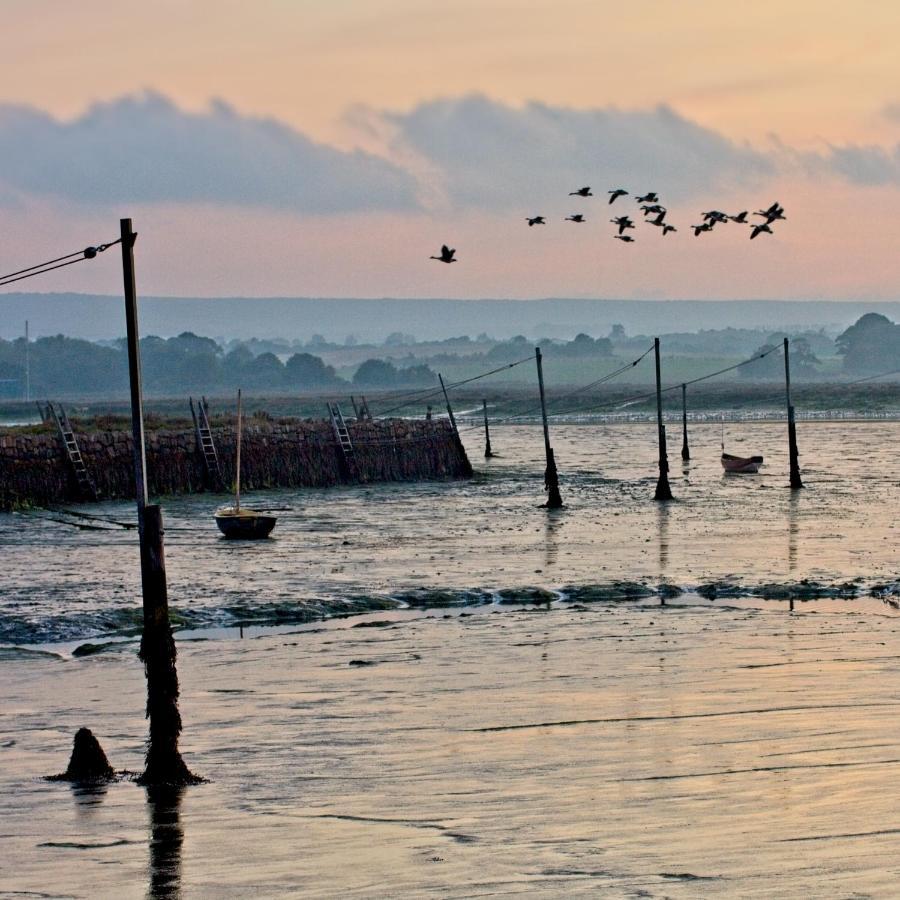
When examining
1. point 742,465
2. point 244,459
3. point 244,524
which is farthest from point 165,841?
point 742,465

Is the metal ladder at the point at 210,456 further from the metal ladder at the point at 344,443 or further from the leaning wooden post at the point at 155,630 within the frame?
the leaning wooden post at the point at 155,630

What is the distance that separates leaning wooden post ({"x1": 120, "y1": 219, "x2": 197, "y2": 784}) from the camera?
623 inches

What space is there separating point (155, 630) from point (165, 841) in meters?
3.19

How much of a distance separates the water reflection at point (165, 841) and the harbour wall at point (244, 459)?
34.4 metres

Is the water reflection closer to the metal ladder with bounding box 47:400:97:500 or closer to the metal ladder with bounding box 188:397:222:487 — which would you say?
the metal ladder with bounding box 47:400:97:500

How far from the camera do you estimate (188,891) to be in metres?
12.1

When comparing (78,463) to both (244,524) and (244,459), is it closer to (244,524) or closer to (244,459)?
(244,459)

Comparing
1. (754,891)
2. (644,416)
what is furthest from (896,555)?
(644,416)

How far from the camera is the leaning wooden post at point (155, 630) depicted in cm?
1584

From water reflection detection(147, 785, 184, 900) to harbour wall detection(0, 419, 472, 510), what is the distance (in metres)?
34.4

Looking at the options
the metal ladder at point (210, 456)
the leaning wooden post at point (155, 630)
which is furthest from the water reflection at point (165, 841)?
the metal ladder at point (210, 456)

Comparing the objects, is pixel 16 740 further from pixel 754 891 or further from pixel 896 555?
pixel 896 555

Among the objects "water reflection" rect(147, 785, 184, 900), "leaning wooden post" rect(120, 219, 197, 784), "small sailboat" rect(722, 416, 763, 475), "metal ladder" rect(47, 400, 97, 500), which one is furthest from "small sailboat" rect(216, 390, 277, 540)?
"small sailboat" rect(722, 416, 763, 475)

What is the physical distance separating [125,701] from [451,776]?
604 cm
